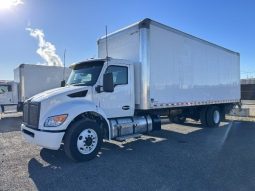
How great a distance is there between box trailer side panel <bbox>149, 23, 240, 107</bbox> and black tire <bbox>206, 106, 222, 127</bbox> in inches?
17.3

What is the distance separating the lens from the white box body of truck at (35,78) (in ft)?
59.0

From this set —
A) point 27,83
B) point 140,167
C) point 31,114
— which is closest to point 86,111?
point 31,114

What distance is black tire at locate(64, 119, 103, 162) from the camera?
6504 millimetres

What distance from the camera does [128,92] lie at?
28.0 feet

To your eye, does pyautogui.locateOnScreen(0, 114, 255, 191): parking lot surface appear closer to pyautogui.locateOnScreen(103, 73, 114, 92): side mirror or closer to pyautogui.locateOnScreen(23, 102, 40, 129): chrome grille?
pyautogui.locateOnScreen(23, 102, 40, 129): chrome grille

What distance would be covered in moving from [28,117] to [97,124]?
185 centimetres

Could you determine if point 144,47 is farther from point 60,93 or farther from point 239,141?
point 239,141

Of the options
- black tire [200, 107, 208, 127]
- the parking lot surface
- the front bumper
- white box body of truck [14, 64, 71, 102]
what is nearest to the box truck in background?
white box body of truck [14, 64, 71, 102]

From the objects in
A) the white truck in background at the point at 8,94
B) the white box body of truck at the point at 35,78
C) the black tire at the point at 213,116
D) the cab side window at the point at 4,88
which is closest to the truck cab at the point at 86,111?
the black tire at the point at 213,116

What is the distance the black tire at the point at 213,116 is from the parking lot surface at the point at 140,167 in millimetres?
3499

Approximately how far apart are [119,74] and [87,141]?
8.23 feet

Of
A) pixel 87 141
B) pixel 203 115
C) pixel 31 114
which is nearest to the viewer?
pixel 87 141

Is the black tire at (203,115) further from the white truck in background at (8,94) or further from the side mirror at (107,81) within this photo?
the white truck in background at (8,94)

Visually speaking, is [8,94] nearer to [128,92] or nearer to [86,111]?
[128,92]
